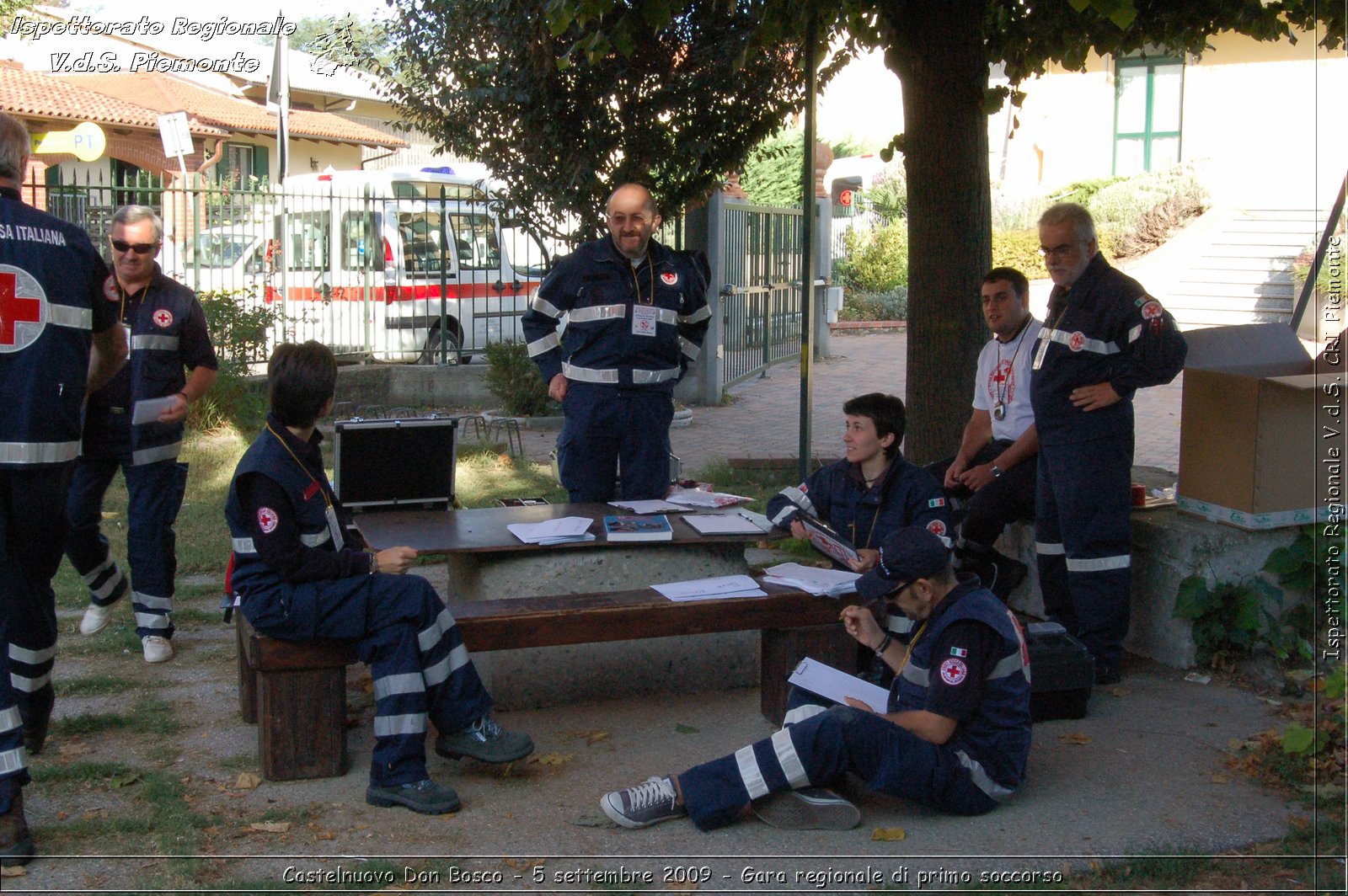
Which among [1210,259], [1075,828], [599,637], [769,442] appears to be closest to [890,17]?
[599,637]

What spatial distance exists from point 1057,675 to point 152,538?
3.92 metres

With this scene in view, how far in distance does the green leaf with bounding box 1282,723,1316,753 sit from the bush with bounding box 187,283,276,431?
379 inches

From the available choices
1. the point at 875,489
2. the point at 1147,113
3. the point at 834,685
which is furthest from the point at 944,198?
the point at 1147,113

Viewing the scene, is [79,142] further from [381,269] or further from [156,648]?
[156,648]

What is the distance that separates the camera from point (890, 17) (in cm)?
686

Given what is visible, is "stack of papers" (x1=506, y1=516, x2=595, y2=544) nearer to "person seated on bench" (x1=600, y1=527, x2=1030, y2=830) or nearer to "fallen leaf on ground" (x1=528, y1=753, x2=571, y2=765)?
"fallen leaf on ground" (x1=528, y1=753, x2=571, y2=765)

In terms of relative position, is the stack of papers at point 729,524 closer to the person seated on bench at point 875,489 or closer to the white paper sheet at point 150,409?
the person seated on bench at point 875,489

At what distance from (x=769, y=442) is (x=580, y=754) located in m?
7.06

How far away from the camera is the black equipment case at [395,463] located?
5.59 metres

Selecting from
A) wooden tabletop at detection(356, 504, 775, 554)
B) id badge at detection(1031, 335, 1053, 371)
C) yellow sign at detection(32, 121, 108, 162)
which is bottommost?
wooden tabletop at detection(356, 504, 775, 554)

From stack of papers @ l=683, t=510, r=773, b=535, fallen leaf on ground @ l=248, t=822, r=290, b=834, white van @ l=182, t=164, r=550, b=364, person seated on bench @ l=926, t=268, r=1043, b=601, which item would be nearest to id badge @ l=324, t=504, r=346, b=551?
fallen leaf on ground @ l=248, t=822, r=290, b=834

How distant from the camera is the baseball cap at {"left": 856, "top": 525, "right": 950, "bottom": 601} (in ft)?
12.9

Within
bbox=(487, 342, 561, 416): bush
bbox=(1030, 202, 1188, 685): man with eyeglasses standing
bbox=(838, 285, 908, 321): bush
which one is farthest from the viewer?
bbox=(838, 285, 908, 321): bush

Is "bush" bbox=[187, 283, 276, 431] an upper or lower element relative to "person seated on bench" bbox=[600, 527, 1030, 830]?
upper
